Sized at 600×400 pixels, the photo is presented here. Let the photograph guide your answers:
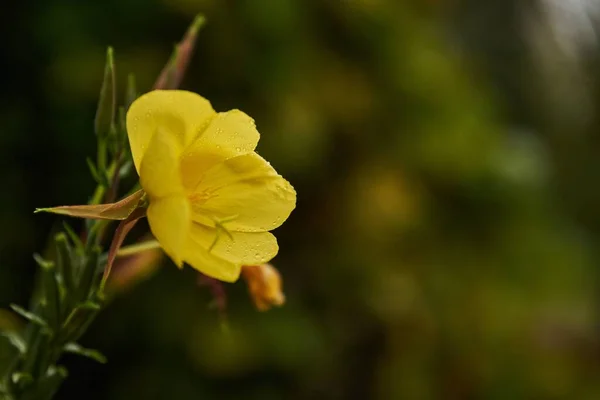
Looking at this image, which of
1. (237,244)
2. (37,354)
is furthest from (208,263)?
(37,354)

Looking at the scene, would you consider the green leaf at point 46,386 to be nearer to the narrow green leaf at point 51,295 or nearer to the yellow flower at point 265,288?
the narrow green leaf at point 51,295

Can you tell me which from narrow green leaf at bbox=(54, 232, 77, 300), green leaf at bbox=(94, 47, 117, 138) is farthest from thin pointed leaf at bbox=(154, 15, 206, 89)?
narrow green leaf at bbox=(54, 232, 77, 300)

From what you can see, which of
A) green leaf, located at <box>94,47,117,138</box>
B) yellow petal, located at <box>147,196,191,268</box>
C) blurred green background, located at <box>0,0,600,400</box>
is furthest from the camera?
blurred green background, located at <box>0,0,600,400</box>

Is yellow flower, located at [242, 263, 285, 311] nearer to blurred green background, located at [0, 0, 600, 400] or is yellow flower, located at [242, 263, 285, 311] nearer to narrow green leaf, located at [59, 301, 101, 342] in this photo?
narrow green leaf, located at [59, 301, 101, 342]

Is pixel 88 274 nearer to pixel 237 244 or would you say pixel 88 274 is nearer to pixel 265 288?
pixel 237 244

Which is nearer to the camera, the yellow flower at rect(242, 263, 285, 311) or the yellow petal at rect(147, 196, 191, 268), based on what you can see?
the yellow petal at rect(147, 196, 191, 268)

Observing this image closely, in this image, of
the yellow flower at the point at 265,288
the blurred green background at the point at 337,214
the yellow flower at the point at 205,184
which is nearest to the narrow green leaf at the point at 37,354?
the yellow flower at the point at 205,184

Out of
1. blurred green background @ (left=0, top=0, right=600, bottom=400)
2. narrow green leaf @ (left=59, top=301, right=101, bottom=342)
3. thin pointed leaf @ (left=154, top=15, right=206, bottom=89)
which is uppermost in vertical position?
thin pointed leaf @ (left=154, top=15, right=206, bottom=89)
